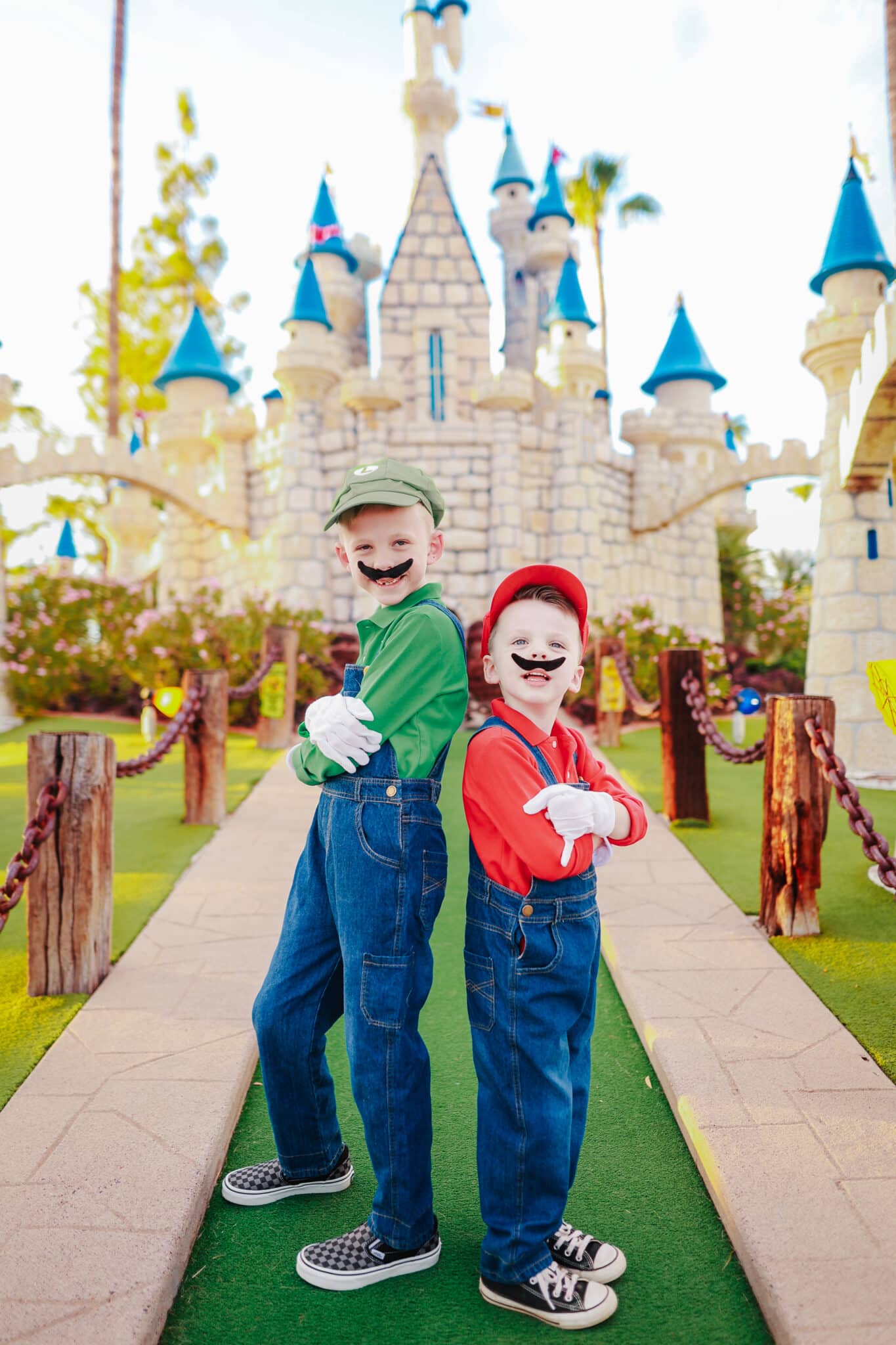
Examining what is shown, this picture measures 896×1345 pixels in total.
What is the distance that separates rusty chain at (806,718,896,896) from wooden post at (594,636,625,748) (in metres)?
5.39

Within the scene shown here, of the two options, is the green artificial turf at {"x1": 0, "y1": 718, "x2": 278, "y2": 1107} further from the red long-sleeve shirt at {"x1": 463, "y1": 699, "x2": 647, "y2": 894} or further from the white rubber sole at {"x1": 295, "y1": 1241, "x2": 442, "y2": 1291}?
the red long-sleeve shirt at {"x1": 463, "y1": 699, "x2": 647, "y2": 894}

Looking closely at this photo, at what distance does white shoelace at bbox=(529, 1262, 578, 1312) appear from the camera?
6.05 feet

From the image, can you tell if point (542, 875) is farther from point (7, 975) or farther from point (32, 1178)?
point (7, 975)

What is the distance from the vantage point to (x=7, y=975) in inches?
143

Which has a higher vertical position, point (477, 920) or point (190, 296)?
point (190, 296)

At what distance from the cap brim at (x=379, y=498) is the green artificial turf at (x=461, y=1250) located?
162cm

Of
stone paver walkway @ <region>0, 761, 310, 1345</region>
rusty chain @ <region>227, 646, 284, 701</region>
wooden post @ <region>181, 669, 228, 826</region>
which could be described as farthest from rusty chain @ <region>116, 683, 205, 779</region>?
rusty chain @ <region>227, 646, 284, 701</region>

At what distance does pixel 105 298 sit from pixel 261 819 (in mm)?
18907

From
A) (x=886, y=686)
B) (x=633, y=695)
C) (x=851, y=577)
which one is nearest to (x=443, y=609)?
(x=886, y=686)

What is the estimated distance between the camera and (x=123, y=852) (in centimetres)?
553

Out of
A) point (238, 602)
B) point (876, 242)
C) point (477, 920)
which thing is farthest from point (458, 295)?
point (477, 920)

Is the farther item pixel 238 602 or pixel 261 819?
pixel 238 602

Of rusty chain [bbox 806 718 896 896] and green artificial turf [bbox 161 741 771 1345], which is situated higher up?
rusty chain [bbox 806 718 896 896]

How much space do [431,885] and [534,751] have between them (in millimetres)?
351
